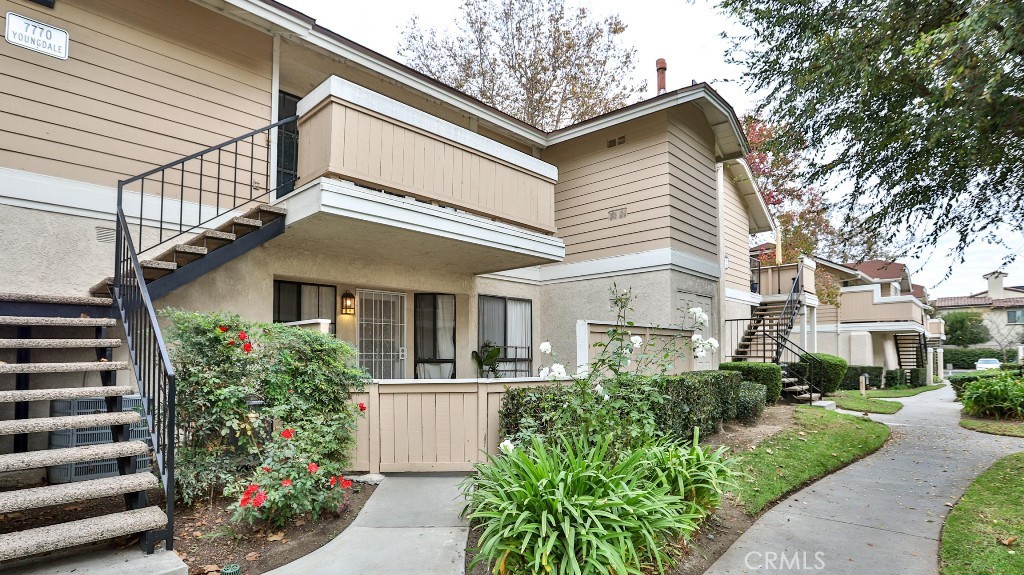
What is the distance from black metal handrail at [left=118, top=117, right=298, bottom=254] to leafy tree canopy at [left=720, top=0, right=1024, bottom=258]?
21.8ft

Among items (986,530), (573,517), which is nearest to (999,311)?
(986,530)

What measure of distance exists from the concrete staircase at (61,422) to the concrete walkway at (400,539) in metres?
1.16

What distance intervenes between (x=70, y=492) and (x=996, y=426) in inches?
528

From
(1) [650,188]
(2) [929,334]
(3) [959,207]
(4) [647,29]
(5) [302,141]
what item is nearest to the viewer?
(5) [302,141]

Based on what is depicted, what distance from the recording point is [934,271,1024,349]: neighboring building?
42781 mm

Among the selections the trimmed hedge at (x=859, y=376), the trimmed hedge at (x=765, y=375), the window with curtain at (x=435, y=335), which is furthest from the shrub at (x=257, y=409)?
the trimmed hedge at (x=859, y=376)

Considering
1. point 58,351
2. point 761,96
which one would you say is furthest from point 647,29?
point 58,351

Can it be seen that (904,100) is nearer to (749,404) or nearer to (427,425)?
(749,404)

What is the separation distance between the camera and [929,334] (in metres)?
28.8

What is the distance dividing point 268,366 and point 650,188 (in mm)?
7600

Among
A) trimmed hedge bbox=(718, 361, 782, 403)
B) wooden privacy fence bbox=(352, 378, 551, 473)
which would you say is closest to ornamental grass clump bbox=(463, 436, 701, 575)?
wooden privacy fence bbox=(352, 378, 551, 473)

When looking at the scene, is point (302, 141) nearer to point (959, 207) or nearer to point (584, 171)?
point (584, 171)

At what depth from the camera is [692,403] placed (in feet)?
22.4

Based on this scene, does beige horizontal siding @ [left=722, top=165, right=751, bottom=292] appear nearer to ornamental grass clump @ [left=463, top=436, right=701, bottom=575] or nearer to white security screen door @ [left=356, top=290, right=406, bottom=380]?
white security screen door @ [left=356, top=290, right=406, bottom=380]
